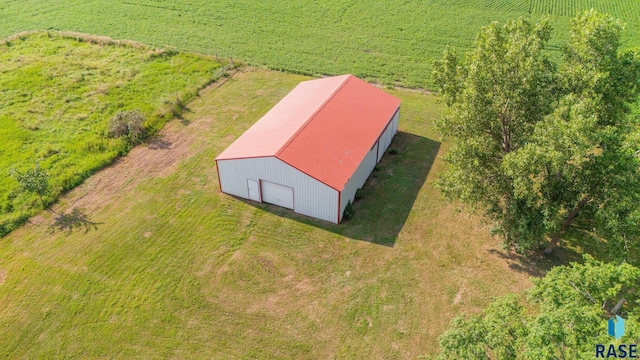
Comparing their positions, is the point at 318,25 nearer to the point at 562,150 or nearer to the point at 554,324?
the point at 562,150

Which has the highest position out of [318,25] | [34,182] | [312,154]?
[318,25]

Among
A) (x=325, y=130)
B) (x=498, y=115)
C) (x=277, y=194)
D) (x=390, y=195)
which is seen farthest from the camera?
(x=390, y=195)

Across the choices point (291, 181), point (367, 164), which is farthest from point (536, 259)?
point (291, 181)

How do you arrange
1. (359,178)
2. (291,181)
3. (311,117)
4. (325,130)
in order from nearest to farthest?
(291,181)
(359,178)
(325,130)
(311,117)

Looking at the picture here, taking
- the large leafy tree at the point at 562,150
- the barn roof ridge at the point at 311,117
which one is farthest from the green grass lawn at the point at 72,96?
the large leafy tree at the point at 562,150

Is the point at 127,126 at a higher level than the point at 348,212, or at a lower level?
higher

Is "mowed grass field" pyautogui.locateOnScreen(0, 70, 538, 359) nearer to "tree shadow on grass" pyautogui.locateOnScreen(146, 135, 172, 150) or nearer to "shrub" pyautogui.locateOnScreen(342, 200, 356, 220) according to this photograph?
"shrub" pyautogui.locateOnScreen(342, 200, 356, 220)

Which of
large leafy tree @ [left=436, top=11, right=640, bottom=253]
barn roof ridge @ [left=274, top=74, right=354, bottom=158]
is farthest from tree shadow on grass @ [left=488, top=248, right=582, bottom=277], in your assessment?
barn roof ridge @ [left=274, top=74, right=354, bottom=158]
